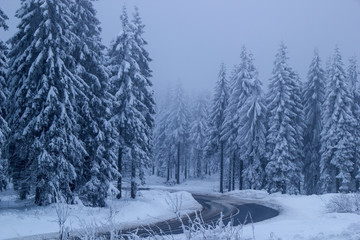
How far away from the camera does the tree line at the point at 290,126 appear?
35062 millimetres

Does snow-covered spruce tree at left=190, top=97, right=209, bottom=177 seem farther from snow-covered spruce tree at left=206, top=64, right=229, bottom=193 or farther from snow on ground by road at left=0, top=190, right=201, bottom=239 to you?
snow on ground by road at left=0, top=190, right=201, bottom=239

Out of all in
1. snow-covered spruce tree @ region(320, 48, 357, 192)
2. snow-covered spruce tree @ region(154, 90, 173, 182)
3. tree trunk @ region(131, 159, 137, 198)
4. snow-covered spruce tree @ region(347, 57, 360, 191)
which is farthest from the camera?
snow-covered spruce tree @ region(154, 90, 173, 182)

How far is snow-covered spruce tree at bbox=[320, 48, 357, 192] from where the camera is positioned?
112 feet

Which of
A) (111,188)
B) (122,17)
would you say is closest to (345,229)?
(111,188)

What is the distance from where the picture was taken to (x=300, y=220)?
14.8 meters

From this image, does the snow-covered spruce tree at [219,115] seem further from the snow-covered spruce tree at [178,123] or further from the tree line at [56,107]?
the tree line at [56,107]

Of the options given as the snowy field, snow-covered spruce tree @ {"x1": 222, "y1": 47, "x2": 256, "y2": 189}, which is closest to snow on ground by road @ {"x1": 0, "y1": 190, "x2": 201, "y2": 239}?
the snowy field

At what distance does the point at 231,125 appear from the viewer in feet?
137

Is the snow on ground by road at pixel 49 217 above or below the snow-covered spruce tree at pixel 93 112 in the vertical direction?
below

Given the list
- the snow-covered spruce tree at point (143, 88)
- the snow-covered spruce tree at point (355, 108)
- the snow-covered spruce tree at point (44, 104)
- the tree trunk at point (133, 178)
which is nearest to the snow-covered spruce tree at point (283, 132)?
the snow-covered spruce tree at point (355, 108)

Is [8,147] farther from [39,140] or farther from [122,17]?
[122,17]

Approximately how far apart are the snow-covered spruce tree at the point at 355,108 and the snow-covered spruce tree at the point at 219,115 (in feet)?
46.0

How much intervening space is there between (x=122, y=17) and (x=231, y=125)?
20171mm

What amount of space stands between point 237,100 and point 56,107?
1030 inches
